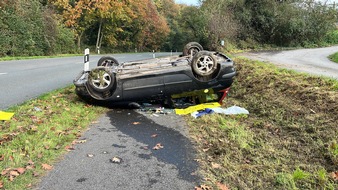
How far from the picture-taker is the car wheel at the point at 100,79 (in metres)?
7.24

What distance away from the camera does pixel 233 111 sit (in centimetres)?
714

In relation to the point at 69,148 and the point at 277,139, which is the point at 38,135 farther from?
the point at 277,139

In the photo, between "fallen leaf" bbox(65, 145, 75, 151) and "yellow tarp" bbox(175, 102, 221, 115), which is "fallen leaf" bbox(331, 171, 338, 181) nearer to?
"fallen leaf" bbox(65, 145, 75, 151)

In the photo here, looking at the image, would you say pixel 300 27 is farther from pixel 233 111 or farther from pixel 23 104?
pixel 23 104

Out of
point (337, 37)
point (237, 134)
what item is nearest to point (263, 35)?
point (337, 37)

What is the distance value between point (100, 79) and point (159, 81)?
1376 mm

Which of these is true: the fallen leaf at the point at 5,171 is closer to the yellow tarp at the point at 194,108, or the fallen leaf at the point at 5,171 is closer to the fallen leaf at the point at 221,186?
the fallen leaf at the point at 221,186

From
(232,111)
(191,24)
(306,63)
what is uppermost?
(191,24)

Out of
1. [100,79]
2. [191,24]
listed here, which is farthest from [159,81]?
[191,24]

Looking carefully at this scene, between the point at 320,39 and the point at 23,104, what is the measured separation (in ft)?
→ 119

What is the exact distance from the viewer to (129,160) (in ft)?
14.1

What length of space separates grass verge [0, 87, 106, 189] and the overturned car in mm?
511

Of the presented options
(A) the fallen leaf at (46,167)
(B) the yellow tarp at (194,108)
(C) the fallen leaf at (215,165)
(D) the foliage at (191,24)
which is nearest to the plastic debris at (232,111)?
(B) the yellow tarp at (194,108)

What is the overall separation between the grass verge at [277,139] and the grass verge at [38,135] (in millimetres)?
2042
